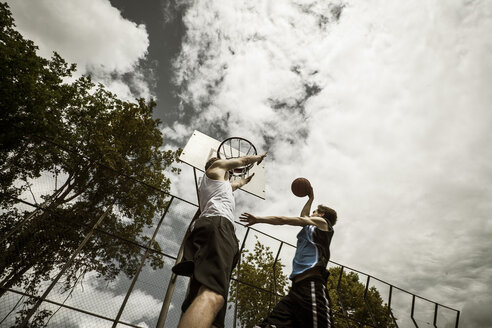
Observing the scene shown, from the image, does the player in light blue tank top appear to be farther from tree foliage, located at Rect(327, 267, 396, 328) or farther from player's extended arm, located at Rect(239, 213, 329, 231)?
tree foliage, located at Rect(327, 267, 396, 328)

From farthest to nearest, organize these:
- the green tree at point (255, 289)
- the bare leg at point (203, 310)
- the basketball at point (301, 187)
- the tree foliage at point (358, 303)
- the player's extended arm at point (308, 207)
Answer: the tree foliage at point (358, 303), the green tree at point (255, 289), the basketball at point (301, 187), the player's extended arm at point (308, 207), the bare leg at point (203, 310)

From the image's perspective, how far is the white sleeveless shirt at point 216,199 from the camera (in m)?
1.83

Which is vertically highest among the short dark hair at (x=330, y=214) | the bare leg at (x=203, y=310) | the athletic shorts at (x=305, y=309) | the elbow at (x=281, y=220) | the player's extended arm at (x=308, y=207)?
the player's extended arm at (x=308, y=207)

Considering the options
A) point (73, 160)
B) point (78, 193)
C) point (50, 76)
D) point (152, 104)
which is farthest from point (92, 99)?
point (78, 193)

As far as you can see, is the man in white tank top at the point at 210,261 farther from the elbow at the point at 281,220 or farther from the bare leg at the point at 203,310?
the elbow at the point at 281,220

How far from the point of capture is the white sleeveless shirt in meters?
1.83

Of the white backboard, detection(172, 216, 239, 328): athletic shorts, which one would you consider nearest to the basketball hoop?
the white backboard

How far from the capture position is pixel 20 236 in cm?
593

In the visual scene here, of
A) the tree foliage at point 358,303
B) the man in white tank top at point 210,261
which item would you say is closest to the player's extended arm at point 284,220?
the man in white tank top at point 210,261

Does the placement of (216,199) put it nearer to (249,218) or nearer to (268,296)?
(249,218)

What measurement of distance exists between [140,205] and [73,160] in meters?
3.23

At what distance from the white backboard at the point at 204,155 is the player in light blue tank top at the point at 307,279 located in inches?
96.6

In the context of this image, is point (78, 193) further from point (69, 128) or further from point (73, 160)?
point (69, 128)

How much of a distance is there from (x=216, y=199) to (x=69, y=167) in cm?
890
